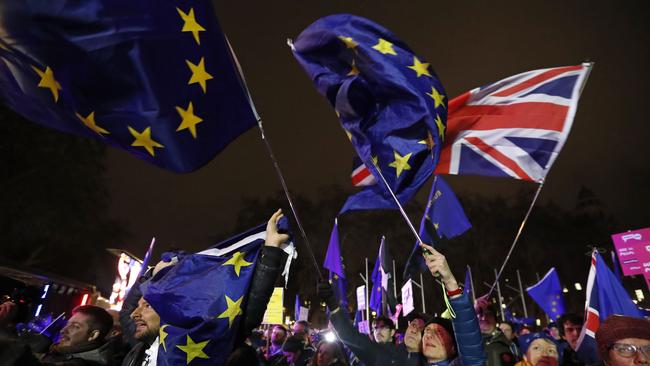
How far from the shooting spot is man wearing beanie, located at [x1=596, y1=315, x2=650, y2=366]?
2.96 meters

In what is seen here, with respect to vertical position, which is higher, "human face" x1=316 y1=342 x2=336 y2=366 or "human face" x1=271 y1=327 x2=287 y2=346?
"human face" x1=316 y1=342 x2=336 y2=366

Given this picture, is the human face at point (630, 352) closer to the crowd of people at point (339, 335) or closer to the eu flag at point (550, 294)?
the crowd of people at point (339, 335)

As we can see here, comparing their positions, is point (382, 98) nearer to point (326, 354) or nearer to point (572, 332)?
point (326, 354)

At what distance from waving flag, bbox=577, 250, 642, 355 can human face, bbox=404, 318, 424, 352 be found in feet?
7.80

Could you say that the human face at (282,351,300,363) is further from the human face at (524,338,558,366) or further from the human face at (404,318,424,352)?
the human face at (524,338,558,366)

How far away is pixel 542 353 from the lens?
3.54 m

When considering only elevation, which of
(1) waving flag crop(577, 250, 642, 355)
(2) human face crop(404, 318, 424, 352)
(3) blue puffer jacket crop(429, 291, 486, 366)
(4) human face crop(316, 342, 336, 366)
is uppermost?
(3) blue puffer jacket crop(429, 291, 486, 366)

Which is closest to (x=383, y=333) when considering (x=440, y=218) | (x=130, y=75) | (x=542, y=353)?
(x=440, y=218)

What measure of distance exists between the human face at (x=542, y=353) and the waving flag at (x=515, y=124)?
2234 mm

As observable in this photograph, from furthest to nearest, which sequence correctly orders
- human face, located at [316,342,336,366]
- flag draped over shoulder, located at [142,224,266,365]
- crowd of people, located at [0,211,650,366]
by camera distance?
1. human face, located at [316,342,336,366]
2. crowd of people, located at [0,211,650,366]
3. flag draped over shoulder, located at [142,224,266,365]

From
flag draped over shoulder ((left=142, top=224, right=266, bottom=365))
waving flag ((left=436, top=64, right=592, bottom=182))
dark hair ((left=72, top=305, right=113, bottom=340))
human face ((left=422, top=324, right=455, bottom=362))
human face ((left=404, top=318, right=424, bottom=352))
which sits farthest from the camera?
waving flag ((left=436, top=64, right=592, bottom=182))

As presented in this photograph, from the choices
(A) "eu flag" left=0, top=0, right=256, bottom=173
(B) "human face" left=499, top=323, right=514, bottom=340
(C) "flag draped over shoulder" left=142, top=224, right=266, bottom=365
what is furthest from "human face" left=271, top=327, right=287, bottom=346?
(C) "flag draped over shoulder" left=142, top=224, right=266, bottom=365

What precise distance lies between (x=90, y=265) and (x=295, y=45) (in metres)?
30.5

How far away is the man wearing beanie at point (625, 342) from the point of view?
2955mm
